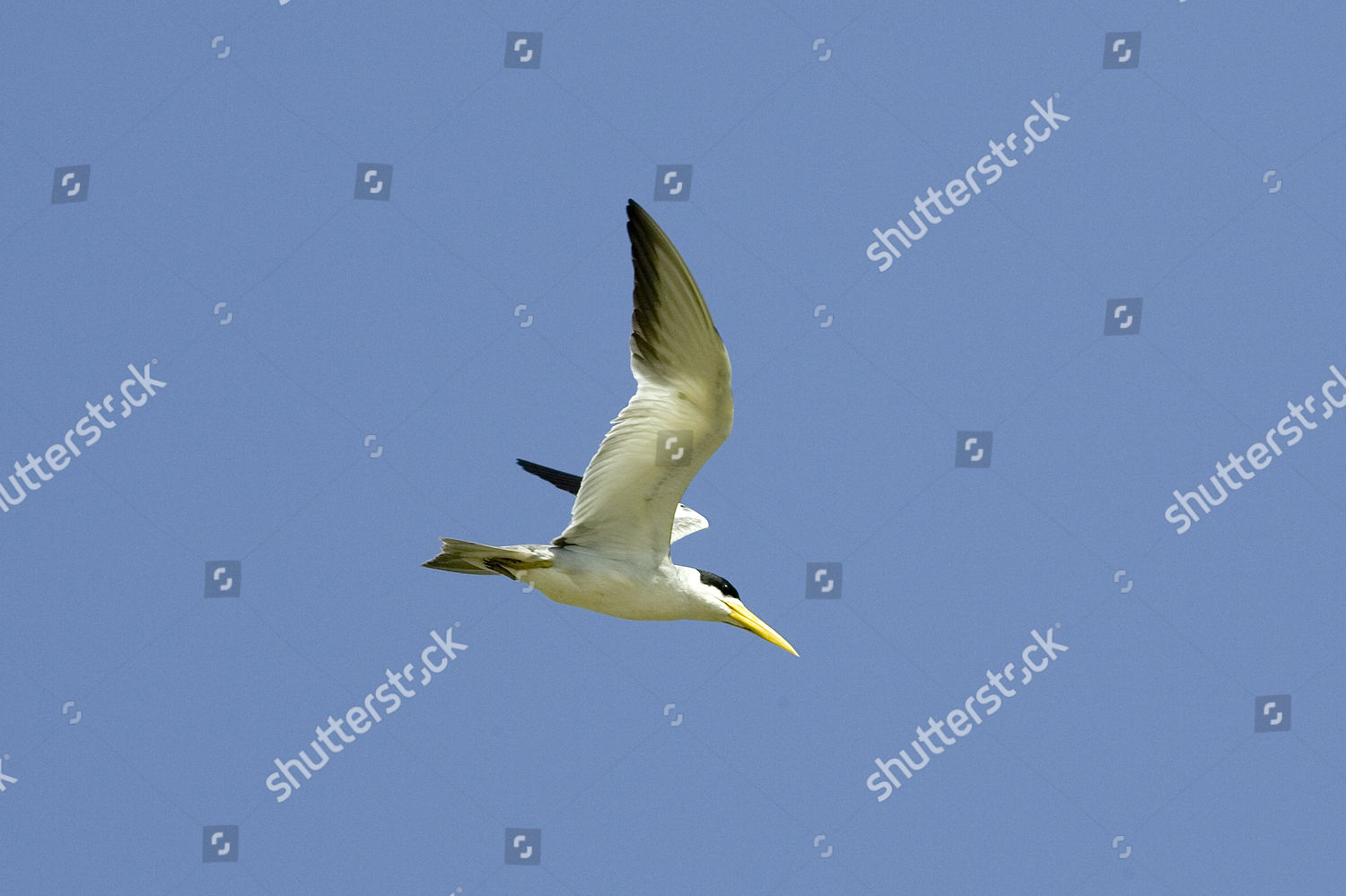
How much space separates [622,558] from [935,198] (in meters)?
4.93

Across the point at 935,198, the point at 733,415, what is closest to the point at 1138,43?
the point at 935,198

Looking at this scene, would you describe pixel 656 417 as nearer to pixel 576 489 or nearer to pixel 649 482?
pixel 649 482

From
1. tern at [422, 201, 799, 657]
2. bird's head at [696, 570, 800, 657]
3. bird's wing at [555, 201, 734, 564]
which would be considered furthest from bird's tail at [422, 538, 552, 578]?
bird's head at [696, 570, 800, 657]

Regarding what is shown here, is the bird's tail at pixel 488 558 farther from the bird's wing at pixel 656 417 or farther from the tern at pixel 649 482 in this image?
the bird's wing at pixel 656 417

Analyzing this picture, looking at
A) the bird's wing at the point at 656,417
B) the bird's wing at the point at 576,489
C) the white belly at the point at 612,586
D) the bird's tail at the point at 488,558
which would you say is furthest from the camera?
the bird's wing at the point at 576,489

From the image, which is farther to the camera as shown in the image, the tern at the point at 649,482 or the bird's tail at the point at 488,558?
the bird's tail at the point at 488,558

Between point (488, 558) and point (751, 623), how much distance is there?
1.55 m

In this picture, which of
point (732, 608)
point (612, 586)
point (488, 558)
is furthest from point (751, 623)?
point (488, 558)

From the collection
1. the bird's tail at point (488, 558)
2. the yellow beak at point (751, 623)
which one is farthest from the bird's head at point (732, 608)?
the bird's tail at point (488, 558)

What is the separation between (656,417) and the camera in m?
7.79

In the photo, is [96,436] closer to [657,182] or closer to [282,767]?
[282,767]

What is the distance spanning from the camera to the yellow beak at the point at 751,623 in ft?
27.8

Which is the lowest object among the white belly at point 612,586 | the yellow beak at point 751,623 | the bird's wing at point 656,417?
the yellow beak at point 751,623

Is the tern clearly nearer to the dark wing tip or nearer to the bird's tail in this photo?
the bird's tail
